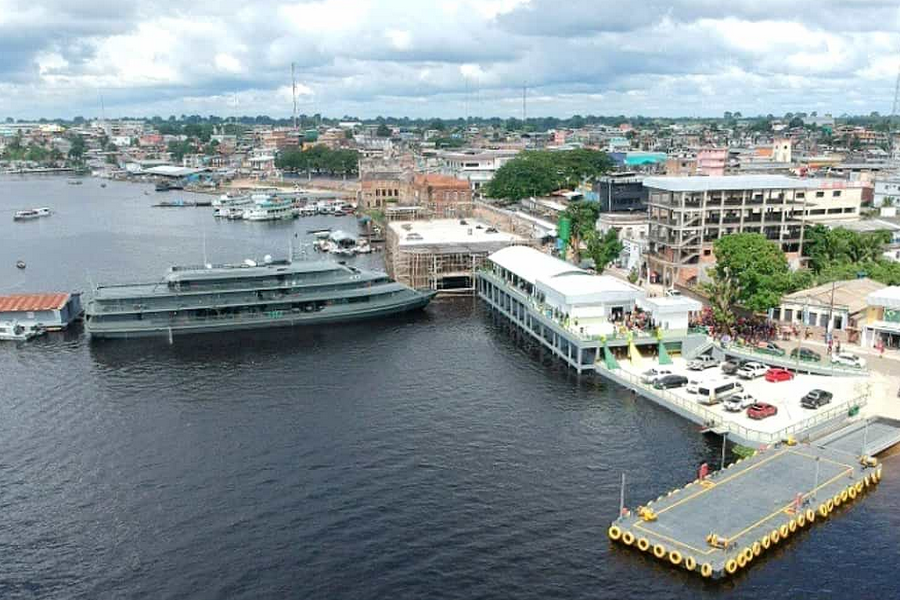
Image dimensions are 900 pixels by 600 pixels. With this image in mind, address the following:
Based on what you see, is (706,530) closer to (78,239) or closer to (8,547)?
(8,547)

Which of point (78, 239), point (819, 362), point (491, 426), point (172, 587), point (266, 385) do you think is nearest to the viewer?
point (172, 587)

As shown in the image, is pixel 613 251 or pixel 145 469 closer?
pixel 145 469

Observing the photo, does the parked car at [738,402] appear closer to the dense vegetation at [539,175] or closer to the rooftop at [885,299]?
the rooftop at [885,299]

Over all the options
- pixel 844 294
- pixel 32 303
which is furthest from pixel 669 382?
pixel 32 303

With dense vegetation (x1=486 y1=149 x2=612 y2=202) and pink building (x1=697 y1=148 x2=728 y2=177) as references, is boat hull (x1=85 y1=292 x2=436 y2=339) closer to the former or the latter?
dense vegetation (x1=486 y1=149 x2=612 y2=202)

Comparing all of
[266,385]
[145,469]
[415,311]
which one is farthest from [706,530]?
[415,311]

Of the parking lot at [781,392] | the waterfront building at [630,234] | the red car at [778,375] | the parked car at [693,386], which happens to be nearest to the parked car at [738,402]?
the parking lot at [781,392]
